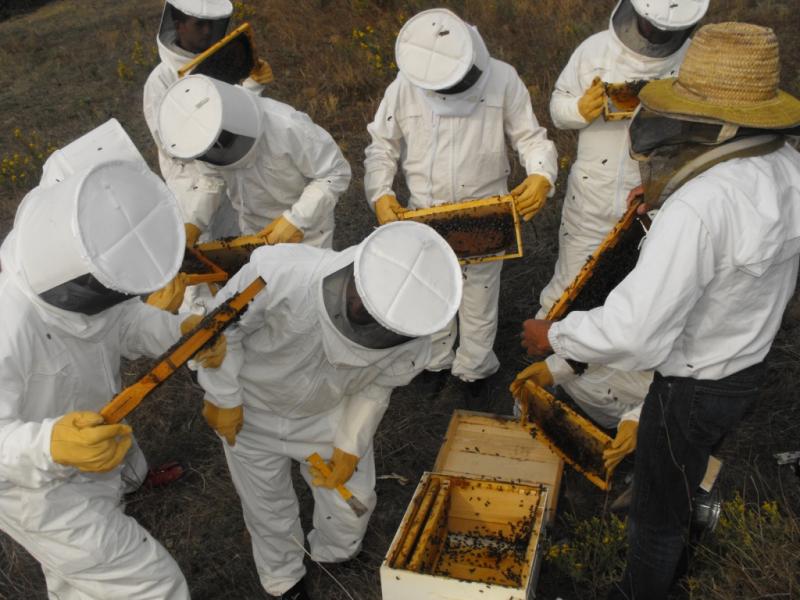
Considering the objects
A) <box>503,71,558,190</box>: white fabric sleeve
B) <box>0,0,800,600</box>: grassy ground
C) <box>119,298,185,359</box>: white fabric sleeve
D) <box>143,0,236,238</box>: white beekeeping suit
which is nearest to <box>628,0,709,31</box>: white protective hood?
<box>503,71,558,190</box>: white fabric sleeve

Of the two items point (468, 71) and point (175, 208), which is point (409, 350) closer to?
point (175, 208)

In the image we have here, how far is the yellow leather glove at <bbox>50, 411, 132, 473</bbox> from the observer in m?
2.33

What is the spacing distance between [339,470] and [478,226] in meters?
1.58

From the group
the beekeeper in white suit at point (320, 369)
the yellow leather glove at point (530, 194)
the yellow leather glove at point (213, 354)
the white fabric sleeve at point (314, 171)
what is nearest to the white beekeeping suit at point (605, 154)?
the yellow leather glove at point (530, 194)

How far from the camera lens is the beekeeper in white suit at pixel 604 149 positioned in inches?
142

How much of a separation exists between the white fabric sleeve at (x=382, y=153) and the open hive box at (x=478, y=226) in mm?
333

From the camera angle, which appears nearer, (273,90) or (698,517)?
(698,517)

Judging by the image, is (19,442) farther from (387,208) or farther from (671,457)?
(387,208)

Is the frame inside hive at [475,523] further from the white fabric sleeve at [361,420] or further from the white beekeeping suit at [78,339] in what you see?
the white beekeeping suit at [78,339]

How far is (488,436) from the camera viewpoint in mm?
4012

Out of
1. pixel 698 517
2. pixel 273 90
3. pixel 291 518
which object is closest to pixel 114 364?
pixel 291 518

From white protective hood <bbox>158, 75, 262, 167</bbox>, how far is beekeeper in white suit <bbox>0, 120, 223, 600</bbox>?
74 cm

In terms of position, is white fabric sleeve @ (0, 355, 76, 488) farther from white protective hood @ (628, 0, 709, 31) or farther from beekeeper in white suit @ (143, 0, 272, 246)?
white protective hood @ (628, 0, 709, 31)

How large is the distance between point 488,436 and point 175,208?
2226mm
